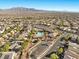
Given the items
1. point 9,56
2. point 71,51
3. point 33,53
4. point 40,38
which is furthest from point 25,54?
point 40,38

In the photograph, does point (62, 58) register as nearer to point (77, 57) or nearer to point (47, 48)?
point (77, 57)

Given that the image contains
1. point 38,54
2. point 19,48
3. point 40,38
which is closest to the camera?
point 38,54

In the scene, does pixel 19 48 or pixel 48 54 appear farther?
pixel 19 48

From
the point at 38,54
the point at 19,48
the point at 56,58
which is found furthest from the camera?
the point at 19,48

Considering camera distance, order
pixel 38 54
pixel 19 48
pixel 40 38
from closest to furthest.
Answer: pixel 38 54, pixel 19 48, pixel 40 38

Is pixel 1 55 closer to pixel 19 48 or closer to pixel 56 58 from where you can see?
pixel 19 48

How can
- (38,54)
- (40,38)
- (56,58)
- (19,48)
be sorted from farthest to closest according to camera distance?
1. (40,38)
2. (19,48)
3. (38,54)
4. (56,58)

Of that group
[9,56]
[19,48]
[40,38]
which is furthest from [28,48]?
[40,38]

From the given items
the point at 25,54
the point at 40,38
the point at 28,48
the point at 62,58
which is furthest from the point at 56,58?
the point at 40,38

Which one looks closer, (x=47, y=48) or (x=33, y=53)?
(x=33, y=53)
